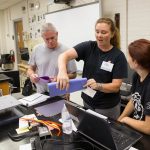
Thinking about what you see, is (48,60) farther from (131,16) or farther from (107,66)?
(131,16)

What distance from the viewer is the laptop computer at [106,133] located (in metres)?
1.04

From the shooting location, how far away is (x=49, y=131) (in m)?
1.30

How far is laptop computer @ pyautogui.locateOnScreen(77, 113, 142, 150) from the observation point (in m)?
1.04

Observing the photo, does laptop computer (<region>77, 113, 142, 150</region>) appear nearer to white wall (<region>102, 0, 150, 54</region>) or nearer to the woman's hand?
the woman's hand

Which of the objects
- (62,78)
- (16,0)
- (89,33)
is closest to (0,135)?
(62,78)

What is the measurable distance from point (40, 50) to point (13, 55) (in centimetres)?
510

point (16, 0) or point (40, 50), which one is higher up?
point (16, 0)

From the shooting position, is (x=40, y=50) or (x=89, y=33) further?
(x=89, y=33)

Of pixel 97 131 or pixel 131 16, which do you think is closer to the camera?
pixel 97 131

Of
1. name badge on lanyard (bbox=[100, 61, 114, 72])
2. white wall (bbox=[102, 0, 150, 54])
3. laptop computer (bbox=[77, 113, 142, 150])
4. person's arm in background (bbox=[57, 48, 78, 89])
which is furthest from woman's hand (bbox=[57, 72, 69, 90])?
white wall (bbox=[102, 0, 150, 54])

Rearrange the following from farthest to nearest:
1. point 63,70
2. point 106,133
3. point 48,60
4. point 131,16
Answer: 1. point 131,16
2. point 48,60
3. point 63,70
4. point 106,133

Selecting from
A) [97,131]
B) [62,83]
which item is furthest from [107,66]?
[97,131]

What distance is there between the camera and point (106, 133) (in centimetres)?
104

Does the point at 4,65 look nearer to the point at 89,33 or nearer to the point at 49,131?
the point at 89,33
